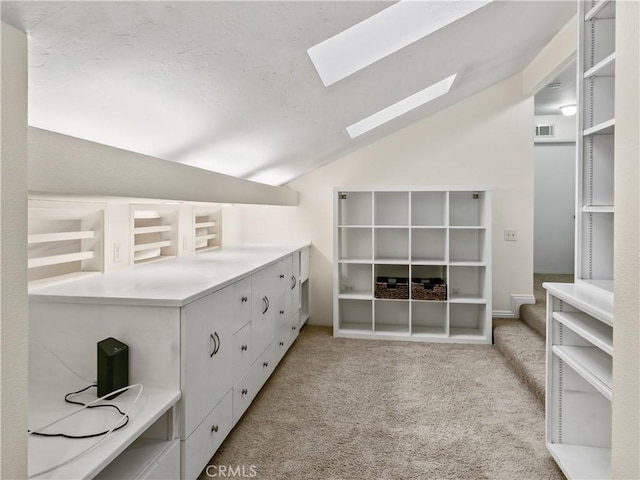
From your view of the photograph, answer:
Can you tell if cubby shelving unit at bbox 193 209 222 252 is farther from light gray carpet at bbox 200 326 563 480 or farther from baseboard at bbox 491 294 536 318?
baseboard at bbox 491 294 536 318

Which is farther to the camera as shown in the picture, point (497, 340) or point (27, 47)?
point (497, 340)

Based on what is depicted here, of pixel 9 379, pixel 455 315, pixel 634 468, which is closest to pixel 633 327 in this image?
pixel 634 468

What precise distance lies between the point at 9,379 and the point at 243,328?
1.41 m

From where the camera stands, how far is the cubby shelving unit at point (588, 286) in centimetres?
183

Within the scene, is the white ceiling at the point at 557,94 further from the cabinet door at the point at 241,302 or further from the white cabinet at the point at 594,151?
the cabinet door at the point at 241,302

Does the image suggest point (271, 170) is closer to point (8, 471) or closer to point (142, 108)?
point (142, 108)

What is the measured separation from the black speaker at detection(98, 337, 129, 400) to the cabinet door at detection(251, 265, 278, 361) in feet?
3.12

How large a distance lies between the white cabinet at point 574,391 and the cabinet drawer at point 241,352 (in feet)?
4.95

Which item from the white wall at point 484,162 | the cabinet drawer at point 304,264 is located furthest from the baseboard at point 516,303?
Answer: the cabinet drawer at point 304,264

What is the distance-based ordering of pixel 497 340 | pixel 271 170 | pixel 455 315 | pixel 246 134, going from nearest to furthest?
1. pixel 246 134
2. pixel 271 170
3. pixel 497 340
4. pixel 455 315

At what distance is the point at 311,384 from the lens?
2.87 meters

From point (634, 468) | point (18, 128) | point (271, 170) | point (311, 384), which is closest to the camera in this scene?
point (18, 128)

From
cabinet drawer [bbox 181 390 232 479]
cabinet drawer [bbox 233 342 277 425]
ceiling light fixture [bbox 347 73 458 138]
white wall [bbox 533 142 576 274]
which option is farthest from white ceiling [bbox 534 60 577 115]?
cabinet drawer [bbox 181 390 232 479]

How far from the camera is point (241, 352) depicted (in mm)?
2250
